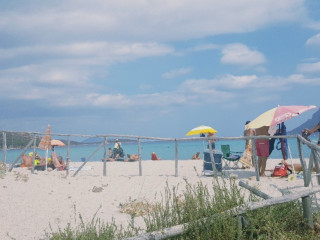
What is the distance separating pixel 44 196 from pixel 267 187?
16.4ft

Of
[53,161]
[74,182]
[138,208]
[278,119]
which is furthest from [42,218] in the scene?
[53,161]

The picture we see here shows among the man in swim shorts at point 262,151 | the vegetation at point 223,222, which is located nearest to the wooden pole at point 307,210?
the vegetation at point 223,222

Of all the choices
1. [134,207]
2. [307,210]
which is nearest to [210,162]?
[134,207]

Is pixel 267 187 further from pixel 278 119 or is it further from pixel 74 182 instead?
pixel 74 182

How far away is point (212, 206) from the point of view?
5227mm

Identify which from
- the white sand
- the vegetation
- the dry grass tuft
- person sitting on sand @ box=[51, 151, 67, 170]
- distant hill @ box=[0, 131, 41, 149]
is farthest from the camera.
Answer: person sitting on sand @ box=[51, 151, 67, 170]

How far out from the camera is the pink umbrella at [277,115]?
38.8ft

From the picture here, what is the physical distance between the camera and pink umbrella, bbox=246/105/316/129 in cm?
1183

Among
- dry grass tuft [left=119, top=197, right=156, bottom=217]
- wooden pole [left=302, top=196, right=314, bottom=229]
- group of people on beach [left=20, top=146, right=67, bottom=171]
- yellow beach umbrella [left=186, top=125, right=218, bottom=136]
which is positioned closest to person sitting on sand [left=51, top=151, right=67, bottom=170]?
group of people on beach [left=20, top=146, right=67, bottom=171]

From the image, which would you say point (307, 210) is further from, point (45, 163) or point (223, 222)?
point (45, 163)

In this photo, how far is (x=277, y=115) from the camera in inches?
473

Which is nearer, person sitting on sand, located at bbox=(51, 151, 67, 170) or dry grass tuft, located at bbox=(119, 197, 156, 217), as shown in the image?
dry grass tuft, located at bbox=(119, 197, 156, 217)

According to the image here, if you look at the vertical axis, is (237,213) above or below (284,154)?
below

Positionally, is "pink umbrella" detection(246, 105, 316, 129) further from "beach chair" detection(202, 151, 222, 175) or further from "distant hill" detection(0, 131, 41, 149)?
"distant hill" detection(0, 131, 41, 149)
